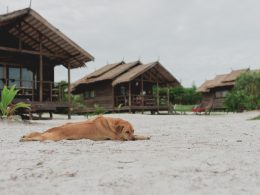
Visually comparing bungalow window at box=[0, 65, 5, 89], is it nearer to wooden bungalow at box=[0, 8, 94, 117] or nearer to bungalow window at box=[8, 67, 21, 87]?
wooden bungalow at box=[0, 8, 94, 117]

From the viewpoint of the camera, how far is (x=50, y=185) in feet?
8.68

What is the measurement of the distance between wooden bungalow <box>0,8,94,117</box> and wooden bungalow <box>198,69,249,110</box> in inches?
746

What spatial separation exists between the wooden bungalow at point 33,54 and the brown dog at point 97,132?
34.1 ft

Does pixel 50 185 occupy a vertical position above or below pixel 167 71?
below

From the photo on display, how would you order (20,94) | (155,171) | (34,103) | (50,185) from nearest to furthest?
(50,185)
(155,171)
(34,103)
(20,94)

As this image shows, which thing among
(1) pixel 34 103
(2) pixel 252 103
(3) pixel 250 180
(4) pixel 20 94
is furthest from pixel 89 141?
(2) pixel 252 103

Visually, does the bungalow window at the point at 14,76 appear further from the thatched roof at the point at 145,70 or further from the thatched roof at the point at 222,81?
the thatched roof at the point at 222,81

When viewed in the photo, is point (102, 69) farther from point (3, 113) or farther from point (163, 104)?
point (3, 113)

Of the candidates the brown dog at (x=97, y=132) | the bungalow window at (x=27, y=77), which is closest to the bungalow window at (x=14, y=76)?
the bungalow window at (x=27, y=77)

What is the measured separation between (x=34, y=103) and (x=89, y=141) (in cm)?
1100

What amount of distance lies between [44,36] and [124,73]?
10558mm

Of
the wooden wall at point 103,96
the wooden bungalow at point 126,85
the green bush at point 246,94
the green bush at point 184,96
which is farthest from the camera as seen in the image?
the green bush at point 184,96

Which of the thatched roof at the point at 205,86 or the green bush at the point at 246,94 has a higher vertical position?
the thatched roof at the point at 205,86

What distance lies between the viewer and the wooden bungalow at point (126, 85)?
83.7 ft
